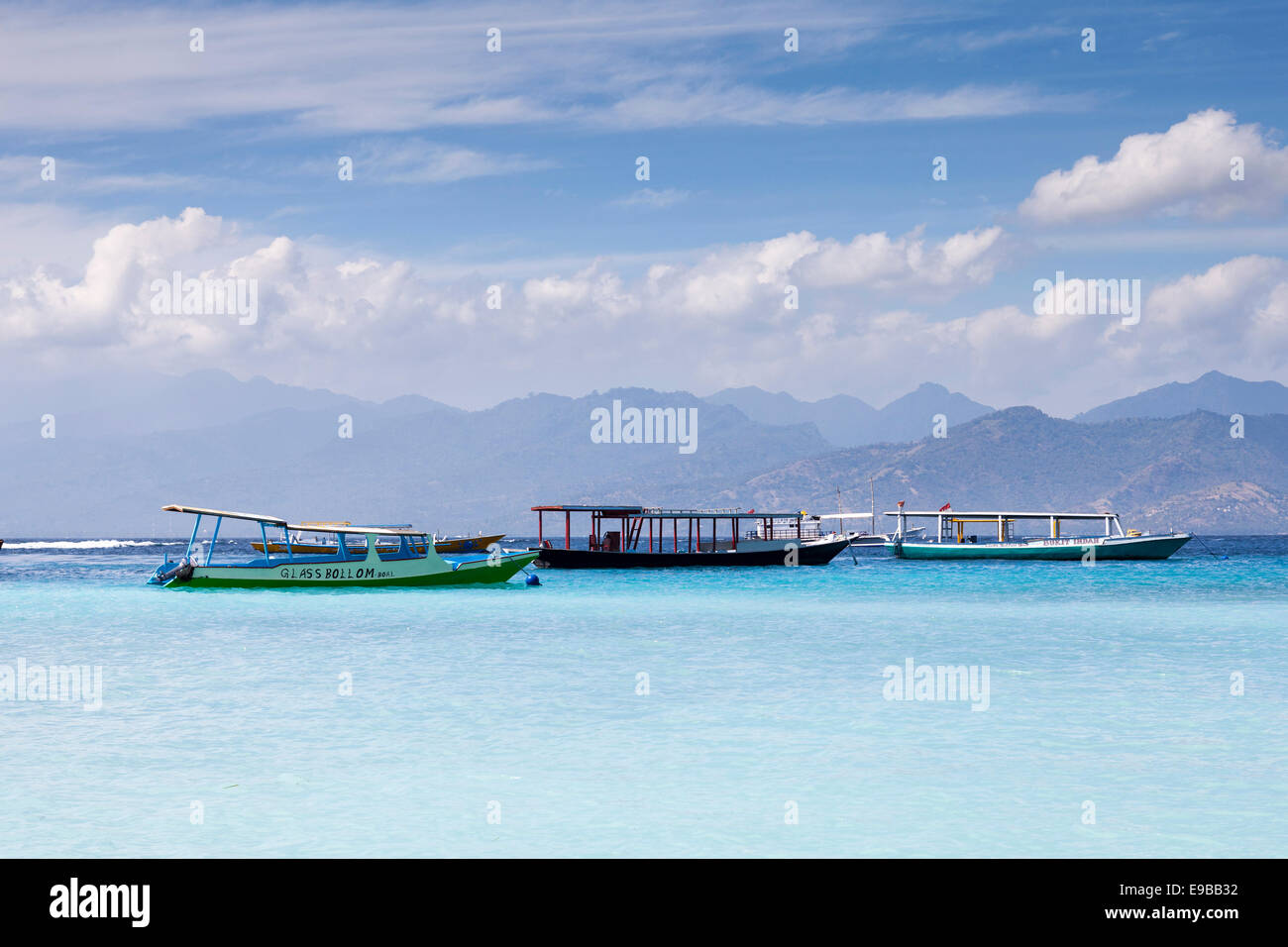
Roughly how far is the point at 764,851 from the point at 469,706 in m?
11.4

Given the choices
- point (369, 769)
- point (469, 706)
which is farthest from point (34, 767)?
point (469, 706)

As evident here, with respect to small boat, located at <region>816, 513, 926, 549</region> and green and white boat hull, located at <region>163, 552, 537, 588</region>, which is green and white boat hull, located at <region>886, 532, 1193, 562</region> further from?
green and white boat hull, located at <region>163, 552, 537, 588</region>

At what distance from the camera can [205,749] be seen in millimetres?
19188

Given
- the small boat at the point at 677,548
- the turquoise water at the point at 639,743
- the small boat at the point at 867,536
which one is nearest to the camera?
the turquoise water at the point at 639,743

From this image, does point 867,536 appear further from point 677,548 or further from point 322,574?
point 322,574

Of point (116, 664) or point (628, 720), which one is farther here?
point (116, 664)

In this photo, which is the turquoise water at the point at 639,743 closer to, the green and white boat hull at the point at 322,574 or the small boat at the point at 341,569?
the small boat at the point at 341,569

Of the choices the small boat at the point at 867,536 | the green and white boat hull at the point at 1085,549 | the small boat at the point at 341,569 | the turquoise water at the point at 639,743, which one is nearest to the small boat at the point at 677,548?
the small boat at the point at 867,536

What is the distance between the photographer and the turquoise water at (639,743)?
14.4 metres

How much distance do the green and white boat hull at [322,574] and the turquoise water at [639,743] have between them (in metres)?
17.7

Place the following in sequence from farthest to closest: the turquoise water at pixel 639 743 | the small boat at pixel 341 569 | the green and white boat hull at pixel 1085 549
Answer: the green and white boat hull at pixel 1085 549 < the small boat at pixel 341 569 < the turquoise water at pixel 639 743

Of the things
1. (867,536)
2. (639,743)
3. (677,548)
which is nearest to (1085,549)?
(677,548)
